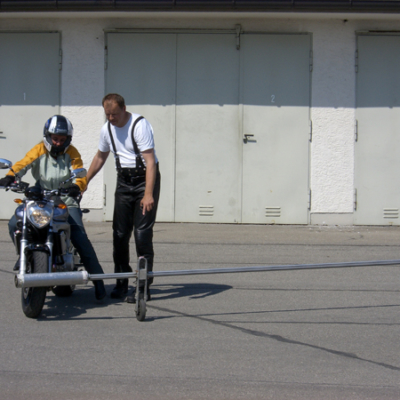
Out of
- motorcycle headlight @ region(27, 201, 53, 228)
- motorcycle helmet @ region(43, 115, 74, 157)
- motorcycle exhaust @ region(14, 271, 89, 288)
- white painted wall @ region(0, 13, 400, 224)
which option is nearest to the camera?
motorcycle exhaust @ region(14, 271, 89, 288)

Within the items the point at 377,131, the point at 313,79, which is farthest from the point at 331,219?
the point at 313,79

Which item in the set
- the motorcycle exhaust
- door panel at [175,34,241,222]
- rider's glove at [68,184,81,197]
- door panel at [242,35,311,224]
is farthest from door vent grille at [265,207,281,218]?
the motorcycle exhaust

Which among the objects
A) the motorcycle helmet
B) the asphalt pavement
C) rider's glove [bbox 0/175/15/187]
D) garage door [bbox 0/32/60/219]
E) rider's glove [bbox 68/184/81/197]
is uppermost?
garage door [bbox 0/32/60/219]

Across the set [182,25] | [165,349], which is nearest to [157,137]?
[182,25]

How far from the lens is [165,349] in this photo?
4410 mm

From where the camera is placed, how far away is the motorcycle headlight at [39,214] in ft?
16.7

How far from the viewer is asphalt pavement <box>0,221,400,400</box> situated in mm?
3725

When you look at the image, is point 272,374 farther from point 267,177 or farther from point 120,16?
point 120,16

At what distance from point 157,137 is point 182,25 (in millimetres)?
1921

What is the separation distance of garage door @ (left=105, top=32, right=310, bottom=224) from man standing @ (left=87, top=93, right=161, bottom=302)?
198 inches

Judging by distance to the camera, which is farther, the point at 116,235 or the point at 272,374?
the point at 116,235

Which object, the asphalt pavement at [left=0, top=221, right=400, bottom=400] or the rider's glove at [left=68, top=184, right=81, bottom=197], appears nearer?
the asphalt pavement at [left=0, top=221, right=400, bottom=400]

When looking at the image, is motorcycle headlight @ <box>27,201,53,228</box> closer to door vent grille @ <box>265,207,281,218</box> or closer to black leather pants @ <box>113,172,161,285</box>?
black leather pants @ <box>113,172,161,285</box>

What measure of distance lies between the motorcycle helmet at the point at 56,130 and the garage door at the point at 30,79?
18.3ft
